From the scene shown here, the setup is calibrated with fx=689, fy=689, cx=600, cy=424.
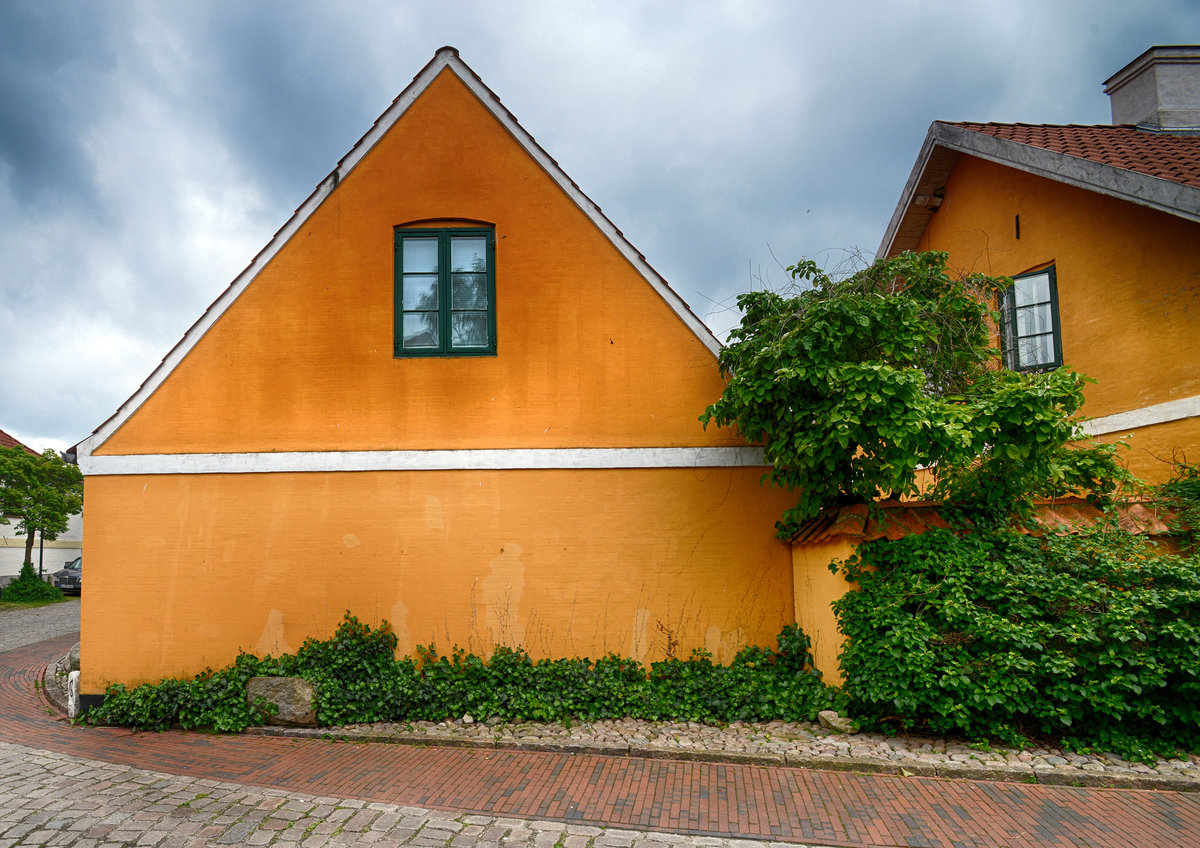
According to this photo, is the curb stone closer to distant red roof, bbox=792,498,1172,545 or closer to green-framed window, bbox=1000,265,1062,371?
distant red roof, bbox=792,498,1172,545

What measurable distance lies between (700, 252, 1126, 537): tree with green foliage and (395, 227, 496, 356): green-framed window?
2.90 metres

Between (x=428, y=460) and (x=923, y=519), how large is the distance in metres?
5.28

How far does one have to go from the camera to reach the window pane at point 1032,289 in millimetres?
9578

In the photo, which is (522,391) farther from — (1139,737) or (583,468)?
(1139,737)

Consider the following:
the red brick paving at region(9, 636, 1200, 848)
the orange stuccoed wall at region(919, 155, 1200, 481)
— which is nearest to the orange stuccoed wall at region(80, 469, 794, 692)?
the red brick paving at region(9, 636, 1200, 848)

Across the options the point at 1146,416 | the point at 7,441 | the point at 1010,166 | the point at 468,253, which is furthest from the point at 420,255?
the point at 7,441

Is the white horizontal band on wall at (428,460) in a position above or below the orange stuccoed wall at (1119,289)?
below

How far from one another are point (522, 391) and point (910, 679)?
4862 mm

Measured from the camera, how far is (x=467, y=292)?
8227 millimetres

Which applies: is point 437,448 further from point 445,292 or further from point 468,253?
point 468,253

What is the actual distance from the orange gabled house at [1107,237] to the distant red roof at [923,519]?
4.15 ft

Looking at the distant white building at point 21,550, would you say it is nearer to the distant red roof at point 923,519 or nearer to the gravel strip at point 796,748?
the gravel strip at point 796,748

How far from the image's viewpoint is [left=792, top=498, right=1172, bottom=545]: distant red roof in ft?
22.1

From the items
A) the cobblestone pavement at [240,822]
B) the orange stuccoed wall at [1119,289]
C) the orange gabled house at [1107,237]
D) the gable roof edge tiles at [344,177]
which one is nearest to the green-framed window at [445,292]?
the gable roof edge tiles at [344,177]
